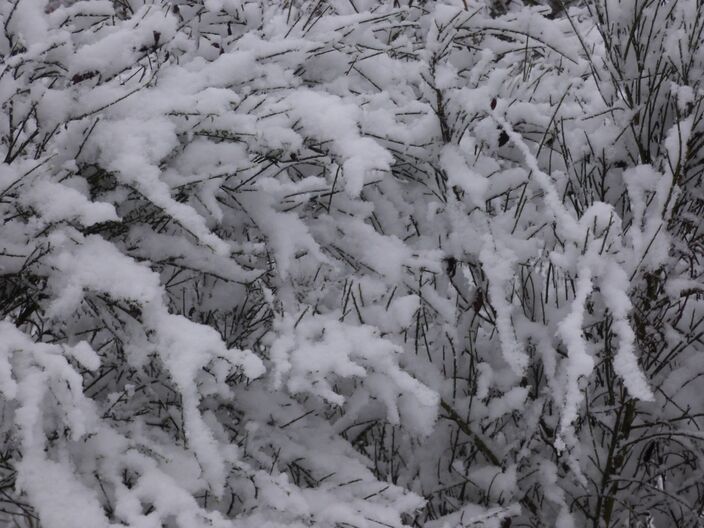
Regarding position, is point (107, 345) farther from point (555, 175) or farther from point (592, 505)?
point (592, 505)

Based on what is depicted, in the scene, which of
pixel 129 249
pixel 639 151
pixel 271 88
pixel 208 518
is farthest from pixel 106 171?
pixel 639 151

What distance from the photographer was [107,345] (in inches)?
85.5

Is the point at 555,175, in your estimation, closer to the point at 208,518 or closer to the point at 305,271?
the point at 305,271

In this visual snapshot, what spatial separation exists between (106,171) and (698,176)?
174cm

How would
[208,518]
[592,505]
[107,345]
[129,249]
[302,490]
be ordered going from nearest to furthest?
[208,518] → [129,249] → [302,490] → [107,345] → [592,505]

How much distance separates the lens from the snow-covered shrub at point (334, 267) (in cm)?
162

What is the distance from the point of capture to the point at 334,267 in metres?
1.97

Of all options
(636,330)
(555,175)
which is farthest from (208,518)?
(555,175)

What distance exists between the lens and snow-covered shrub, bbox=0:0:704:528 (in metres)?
Answer: 1.62

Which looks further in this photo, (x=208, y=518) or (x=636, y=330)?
(x=636, y=330)

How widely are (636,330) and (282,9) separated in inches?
66.5

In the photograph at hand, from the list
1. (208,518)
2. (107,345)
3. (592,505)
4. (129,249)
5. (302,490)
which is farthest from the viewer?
(592,505)

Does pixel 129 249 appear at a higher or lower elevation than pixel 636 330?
higher

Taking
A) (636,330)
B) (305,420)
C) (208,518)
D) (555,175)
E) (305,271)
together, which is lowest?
(305,420)
